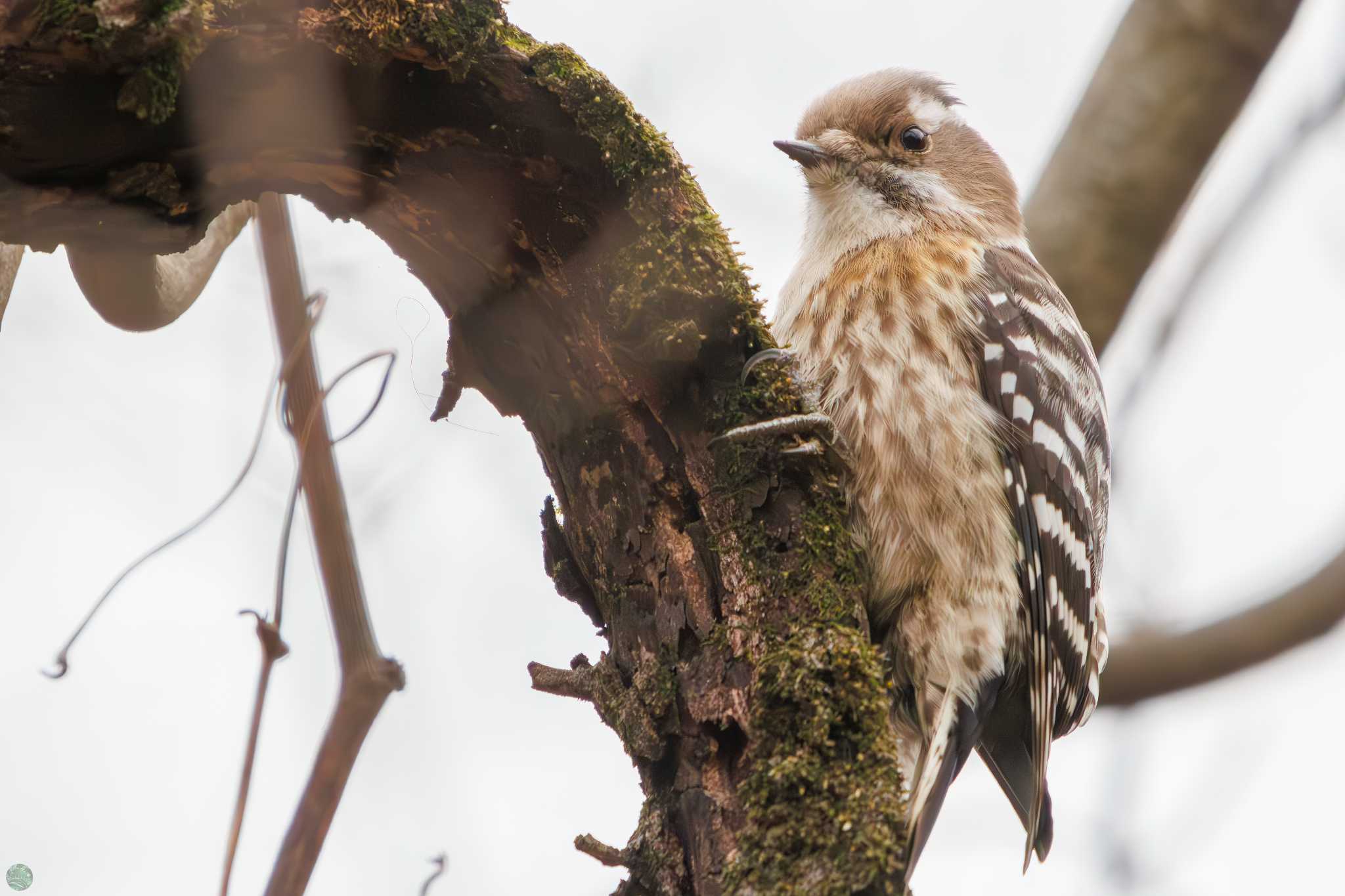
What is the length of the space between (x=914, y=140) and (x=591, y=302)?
1.64m

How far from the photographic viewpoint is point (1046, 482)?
9.30 feet

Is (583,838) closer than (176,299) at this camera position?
Yes

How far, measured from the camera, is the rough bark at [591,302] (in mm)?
1924

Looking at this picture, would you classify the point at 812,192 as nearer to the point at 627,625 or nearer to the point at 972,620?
the point at 972,620

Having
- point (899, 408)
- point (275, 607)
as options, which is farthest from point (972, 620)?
point (275, 607)

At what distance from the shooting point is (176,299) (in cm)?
268

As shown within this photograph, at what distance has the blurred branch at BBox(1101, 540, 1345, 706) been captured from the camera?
3.25 m

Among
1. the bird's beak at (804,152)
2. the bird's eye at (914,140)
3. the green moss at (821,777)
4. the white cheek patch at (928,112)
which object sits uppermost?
the white cheek patch at (928,112)

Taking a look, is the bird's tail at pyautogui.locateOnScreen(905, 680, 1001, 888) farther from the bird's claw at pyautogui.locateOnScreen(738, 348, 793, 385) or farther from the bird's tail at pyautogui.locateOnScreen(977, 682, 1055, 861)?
the bird's claw at pyautogui.locateOnScreen(738, 348, 793, 385)

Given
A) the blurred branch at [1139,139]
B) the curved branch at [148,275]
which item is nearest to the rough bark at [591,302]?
the curved branch at [148,275]

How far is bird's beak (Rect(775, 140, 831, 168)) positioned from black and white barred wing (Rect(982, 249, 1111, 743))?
0.59m

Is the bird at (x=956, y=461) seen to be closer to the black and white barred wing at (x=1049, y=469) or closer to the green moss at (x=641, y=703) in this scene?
the black and white barred wing at (x=1049, y=469)

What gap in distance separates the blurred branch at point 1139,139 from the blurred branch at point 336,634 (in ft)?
8.46

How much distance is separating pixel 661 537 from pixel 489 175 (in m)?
0.77
